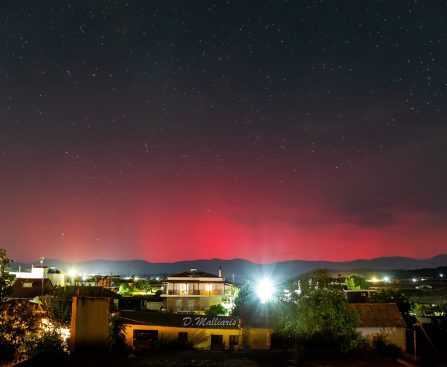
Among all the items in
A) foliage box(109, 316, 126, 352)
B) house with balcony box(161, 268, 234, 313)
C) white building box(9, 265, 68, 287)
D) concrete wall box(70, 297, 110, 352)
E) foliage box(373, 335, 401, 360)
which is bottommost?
foliage box(373, 335, 401, 360)

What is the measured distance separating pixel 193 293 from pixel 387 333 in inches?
1223

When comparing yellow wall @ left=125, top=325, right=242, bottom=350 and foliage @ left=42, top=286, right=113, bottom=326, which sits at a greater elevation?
foliage @ left=42, top=286, right=113, bottom=326

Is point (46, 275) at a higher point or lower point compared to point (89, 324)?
higher

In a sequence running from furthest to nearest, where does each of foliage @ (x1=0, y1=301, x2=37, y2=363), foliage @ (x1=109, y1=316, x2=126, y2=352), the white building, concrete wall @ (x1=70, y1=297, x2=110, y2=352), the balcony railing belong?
the white building < the balcony railing < foliage @ (x1=109, y1=316, x2=126, y2=352) < foliage @ (x1=0, y1=301, x2=37, y2=363) < concrete wall @ (x1=70, y1=297, x2=110, y2=352)

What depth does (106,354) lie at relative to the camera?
39.5 ft

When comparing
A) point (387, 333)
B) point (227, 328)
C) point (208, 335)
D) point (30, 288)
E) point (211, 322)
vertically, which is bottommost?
point (387, 333)

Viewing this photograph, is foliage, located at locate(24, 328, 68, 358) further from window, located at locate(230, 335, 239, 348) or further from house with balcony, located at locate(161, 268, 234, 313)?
house with balcony, located at locate(161, 268, 234, 313)

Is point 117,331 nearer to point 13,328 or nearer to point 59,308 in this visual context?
point 59,308

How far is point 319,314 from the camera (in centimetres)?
2884

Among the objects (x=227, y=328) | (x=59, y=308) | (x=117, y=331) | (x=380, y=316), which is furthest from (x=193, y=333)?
(x=380, y=316)

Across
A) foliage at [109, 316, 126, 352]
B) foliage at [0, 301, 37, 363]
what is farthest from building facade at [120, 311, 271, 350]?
foliage at [0, 301, 37, 363]

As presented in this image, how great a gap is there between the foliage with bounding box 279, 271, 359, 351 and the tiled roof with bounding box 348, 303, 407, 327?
41.4 ft

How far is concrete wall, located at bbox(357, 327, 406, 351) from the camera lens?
41.3 m

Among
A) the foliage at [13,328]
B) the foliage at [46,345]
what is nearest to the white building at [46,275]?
the foliage at [13,328]
